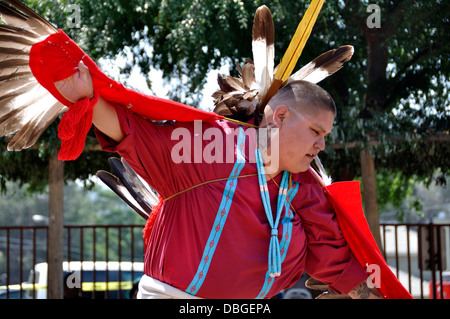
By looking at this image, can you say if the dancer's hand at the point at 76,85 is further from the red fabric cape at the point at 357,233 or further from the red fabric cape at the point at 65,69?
the red fabric cape at the point at 357,233

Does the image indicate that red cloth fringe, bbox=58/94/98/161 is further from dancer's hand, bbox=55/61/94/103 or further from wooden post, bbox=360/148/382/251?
wooden post, bbox=360/148/382/251

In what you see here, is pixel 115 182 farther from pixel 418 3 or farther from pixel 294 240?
pixel 418 3

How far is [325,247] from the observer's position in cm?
266

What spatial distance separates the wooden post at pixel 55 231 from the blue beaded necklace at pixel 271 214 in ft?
13.0

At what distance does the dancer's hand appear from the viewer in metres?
2.01

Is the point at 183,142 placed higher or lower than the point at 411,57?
lower

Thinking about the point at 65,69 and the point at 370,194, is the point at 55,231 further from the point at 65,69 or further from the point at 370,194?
the point at 65,69

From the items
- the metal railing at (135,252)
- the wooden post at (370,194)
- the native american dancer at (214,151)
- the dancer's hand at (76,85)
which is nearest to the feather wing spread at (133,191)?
the native american dancer at (214,151)

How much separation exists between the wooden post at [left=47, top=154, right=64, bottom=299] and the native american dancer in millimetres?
3709

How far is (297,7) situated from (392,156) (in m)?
2.27

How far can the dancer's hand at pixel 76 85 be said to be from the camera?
6.58ft

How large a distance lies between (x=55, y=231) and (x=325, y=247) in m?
4.03

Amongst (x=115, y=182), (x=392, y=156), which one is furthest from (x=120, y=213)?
(x=115, y=182)

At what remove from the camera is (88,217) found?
159ft
